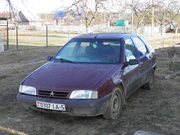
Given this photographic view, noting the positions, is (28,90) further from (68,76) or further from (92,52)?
(92,52)

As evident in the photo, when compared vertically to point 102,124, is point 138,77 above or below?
above

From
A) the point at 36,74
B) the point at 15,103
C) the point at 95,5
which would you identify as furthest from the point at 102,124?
the point at 95,5

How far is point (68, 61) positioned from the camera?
482cm

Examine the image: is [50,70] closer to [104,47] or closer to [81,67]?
[81,67]

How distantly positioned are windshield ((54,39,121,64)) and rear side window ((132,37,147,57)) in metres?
0.80

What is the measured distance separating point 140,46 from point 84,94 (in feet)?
8.54

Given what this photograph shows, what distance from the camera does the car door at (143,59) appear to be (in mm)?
5466

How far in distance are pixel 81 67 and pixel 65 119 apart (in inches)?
38.9

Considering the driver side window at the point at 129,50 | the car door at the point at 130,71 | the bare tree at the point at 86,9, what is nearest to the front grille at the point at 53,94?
the car door at the point at 130,71

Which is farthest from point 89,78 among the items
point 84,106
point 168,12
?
point 168,12

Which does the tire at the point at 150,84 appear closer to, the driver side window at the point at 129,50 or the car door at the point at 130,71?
the car door at the point at 130,71

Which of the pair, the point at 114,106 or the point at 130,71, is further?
the point at 130,71

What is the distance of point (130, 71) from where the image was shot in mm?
4777

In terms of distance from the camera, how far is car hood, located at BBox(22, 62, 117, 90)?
3848 millimetres
